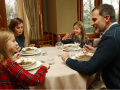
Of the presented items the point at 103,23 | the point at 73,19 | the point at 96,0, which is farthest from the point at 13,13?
the point at 103,23

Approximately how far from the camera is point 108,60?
1018 millimetres

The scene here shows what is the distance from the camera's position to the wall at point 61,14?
3689 mm

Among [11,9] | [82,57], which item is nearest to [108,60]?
[82,57]

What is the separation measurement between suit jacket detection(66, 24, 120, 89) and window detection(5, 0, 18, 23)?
319 cm

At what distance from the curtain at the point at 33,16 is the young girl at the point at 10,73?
2.70 metres

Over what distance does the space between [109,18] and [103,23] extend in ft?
0.23

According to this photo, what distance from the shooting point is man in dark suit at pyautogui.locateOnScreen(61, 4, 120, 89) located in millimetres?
1002

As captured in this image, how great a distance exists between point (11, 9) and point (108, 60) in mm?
3463

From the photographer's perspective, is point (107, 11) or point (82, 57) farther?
point (82, 57)

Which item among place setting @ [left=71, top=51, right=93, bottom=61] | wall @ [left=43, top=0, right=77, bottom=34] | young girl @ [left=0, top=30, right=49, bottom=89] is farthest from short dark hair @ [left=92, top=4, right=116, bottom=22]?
wall @ [left=43, top=0, right=77, bottom=34]

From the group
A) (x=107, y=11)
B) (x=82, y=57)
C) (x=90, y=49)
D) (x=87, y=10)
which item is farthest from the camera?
(x=87, y=10)

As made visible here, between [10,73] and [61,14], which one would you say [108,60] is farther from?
[61,14]

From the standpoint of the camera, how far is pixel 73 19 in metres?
3.95

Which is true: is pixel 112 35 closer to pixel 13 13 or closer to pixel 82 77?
pixel 82 77
